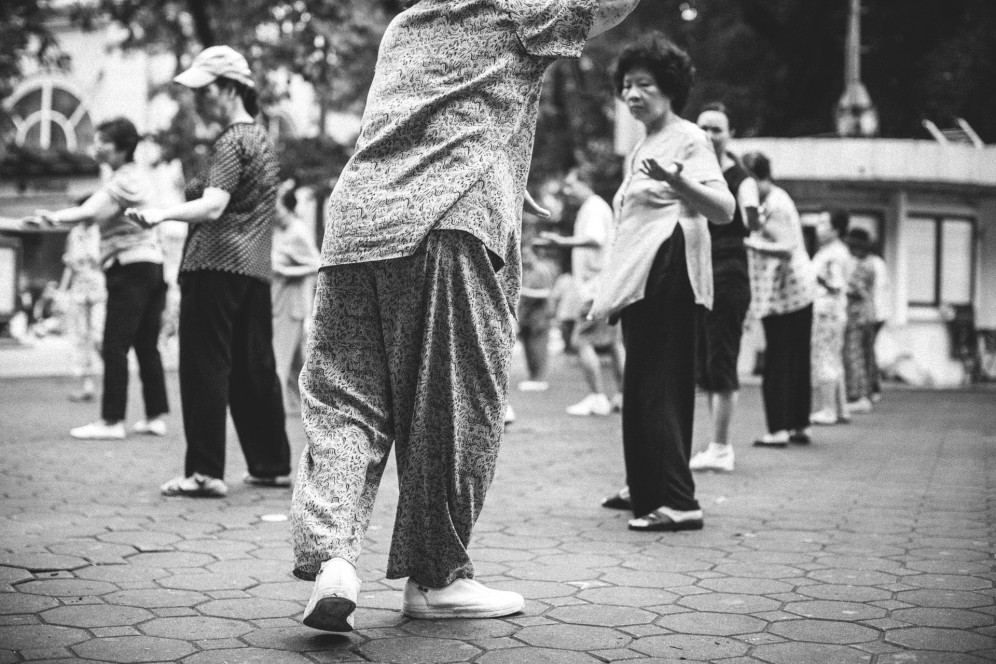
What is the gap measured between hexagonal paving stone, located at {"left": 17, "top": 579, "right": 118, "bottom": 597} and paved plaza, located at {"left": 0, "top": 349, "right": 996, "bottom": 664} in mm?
15

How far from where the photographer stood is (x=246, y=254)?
597 cm

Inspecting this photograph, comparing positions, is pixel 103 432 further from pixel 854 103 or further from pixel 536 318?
pixel 854 103

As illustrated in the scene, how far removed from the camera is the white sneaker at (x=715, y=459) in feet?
24.6

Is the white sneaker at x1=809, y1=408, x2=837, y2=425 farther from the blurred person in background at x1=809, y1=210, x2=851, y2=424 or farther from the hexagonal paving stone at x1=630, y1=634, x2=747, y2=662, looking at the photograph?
the hexagonal paving stone at x1=630, y1=634, x2=747, y2=662

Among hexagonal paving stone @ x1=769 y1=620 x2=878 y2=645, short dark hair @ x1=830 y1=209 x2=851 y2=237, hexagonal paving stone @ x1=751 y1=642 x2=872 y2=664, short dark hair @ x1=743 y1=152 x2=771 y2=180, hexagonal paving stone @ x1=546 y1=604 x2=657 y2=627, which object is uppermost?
short dark hair @ x1=743 y1=152 x2=771 y2=180

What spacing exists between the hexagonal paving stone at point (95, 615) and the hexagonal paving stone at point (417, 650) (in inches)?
29.6

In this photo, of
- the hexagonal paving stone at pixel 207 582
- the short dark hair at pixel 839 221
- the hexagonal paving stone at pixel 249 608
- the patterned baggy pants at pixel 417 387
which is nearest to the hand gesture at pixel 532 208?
the patterned baggy pants at pixel 417 387

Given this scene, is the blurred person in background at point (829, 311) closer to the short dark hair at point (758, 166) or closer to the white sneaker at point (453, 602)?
the short dark hair at point (758, 166)

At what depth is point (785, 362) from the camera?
30.3ft

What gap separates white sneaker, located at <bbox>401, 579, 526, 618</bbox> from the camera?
356cm

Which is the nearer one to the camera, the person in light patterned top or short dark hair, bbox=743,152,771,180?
the person in light patterned top

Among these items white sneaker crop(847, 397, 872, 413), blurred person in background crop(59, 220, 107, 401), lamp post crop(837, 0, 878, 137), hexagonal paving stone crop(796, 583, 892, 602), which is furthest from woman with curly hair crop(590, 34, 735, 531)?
lamp post crop(837, 0, 878, 137)

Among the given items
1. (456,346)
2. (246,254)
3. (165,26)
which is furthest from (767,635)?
(165,26)

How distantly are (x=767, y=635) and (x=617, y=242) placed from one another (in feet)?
7.81
